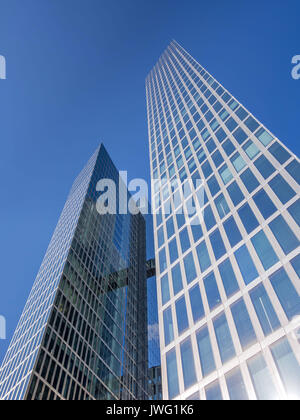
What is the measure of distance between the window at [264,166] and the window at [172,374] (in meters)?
17.3

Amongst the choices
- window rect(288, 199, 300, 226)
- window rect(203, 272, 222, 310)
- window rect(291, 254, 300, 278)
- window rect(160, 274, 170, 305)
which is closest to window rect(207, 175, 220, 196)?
window rect(160, 274, 170, 305)

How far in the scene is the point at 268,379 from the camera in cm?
1970

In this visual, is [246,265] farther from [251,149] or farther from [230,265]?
[251,149]

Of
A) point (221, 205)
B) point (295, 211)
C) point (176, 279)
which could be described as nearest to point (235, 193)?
point (221, 205)

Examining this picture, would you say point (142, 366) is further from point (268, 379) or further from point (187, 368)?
point (268, 379)

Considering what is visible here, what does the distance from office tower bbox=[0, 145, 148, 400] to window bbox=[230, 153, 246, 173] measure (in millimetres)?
39237

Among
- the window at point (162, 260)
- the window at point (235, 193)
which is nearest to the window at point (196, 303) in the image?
the window at point (162, 260)

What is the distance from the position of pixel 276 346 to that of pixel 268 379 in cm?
188

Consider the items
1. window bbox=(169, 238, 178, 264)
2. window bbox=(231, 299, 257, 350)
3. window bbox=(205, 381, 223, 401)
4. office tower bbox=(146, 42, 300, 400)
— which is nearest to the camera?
office tower bbox=(146, 42, 300, 400)

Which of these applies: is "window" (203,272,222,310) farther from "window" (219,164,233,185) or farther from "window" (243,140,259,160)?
"window" (243,140,259,160)

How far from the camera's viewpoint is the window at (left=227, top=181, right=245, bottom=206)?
3317 centimetres

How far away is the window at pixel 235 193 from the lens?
33.2 m

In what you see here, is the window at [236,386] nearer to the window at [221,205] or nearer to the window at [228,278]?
the window at [228,278]

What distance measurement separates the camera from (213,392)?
22.1m
